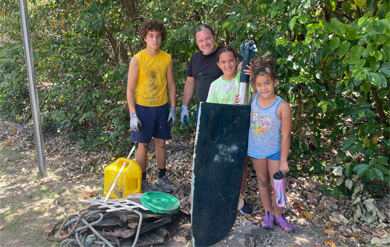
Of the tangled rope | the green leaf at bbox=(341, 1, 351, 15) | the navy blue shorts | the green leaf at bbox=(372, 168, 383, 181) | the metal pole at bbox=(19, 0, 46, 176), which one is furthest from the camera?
the metal pole at bbox=(19, 0, 46, 176)

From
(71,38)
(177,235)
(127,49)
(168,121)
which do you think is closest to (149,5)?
(127,49)

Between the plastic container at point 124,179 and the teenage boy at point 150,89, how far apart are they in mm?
262

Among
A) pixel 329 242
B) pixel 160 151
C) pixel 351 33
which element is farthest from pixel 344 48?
pixel 160 151

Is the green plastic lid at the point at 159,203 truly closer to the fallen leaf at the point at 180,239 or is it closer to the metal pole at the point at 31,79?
the fallen leaf at the point at 180,239

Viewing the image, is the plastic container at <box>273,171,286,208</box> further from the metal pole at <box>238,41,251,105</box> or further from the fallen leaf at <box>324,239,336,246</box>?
the metal pole at <box>238,41,251,105</box>

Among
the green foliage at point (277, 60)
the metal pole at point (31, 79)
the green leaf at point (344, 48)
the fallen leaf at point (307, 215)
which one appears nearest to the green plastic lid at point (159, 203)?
the fallen leaf at point (307, 215)

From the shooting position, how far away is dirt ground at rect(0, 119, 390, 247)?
2.79m

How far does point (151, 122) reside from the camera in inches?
135

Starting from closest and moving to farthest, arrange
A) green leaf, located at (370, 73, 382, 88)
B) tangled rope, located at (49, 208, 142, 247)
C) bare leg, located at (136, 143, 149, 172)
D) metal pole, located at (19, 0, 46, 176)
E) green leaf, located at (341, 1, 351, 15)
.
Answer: green leaf, located at (370, 73, 382, 88) < tangled rope, located at (49, 208, 142, 247) < green leaf, located at (341, 1, 351, 15) < bare leg, located at (136, 143, 149, 172) < metal pole, located at (19, 0, 46, 176)

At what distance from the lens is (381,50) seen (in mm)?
1858

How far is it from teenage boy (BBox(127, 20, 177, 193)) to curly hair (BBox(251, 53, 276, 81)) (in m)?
1.06

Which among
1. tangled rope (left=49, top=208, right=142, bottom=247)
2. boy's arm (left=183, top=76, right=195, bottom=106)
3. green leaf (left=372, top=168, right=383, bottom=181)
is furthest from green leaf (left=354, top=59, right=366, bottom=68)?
tangled rope (left=49, top=208, right=142, bottom=247)

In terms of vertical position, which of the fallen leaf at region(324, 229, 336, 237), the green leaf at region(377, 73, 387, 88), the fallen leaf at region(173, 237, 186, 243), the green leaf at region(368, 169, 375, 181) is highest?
the green leaf at region(377, 73, 387, 88)

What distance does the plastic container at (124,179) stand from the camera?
10.8 ft
